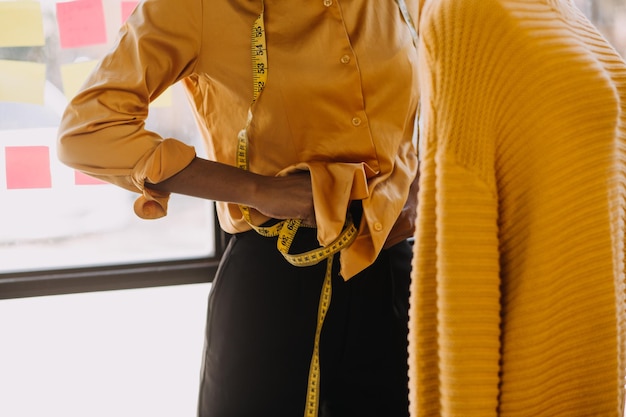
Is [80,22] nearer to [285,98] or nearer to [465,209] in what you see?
[285,98]

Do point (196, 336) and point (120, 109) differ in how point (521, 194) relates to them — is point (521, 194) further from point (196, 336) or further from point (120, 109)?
point (196, 336)

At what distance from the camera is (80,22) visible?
5.82ft

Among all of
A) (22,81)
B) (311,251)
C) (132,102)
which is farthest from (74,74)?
(311,251)

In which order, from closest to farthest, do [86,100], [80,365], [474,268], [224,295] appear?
[474,268] < [86,100] < [224,295] < [80,365]

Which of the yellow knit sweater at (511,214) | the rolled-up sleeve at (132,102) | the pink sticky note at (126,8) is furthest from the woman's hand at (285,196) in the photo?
the pink sticky note at (126,8)

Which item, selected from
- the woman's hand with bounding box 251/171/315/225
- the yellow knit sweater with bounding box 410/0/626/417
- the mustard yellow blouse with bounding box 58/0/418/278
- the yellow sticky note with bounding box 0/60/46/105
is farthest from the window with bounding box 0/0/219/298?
the yellow knit sweater with bounding box 410/0/626/417

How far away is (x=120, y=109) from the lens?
1.16 m

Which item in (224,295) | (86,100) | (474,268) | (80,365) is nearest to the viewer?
(474,268)

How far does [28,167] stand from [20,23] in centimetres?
38

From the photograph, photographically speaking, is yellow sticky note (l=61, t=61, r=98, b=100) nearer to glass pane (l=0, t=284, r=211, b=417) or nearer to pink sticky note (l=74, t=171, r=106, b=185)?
pink sticky note (l=74, t=171, r=106, b=185)

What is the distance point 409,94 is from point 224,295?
53cm

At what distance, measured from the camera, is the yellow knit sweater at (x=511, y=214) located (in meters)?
0.79

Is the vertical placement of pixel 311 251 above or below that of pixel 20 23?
below

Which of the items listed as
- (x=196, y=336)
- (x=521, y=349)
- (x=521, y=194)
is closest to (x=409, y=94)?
(x=521, y=194)
